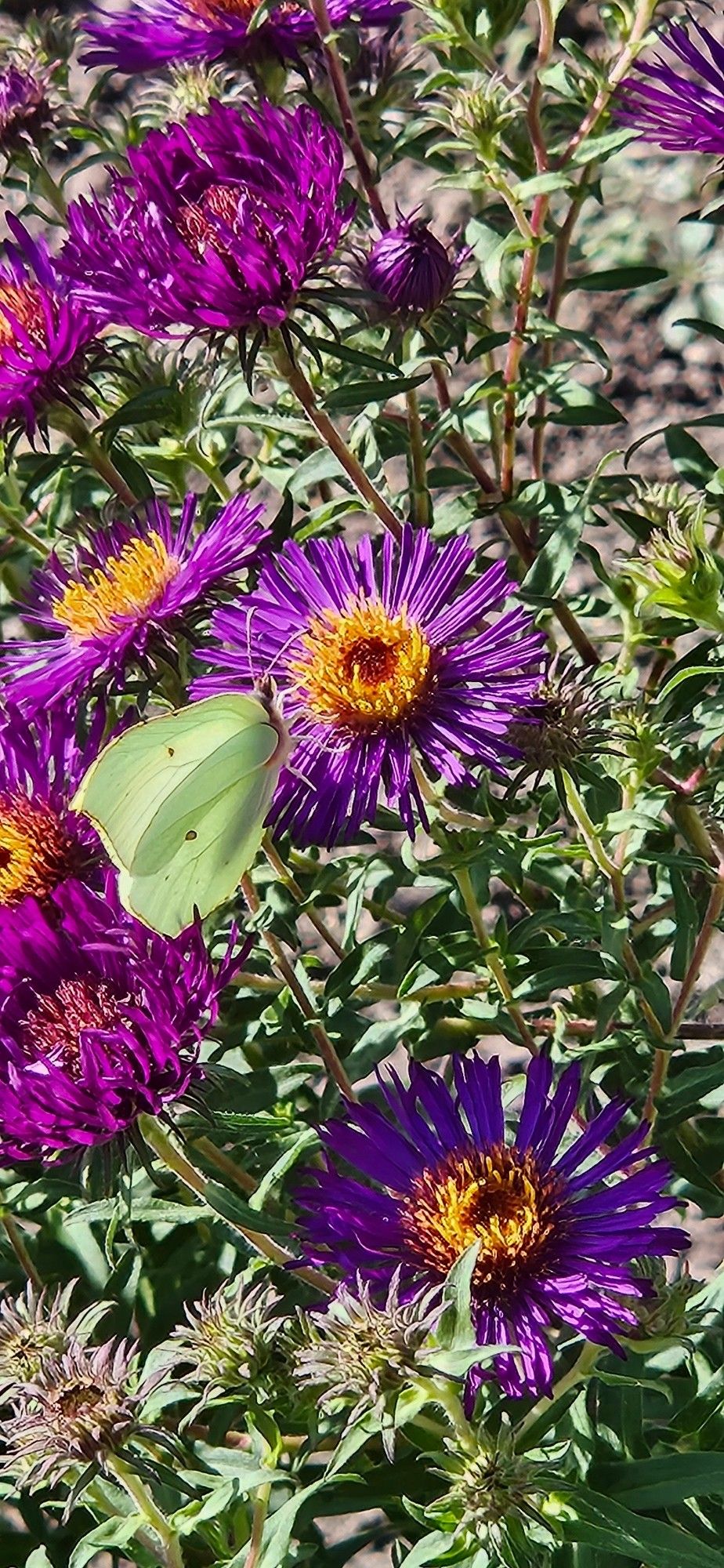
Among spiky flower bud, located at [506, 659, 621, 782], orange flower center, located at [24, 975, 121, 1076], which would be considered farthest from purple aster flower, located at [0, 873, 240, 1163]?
spiky flower bud, located at [506, 659, 621, 782]

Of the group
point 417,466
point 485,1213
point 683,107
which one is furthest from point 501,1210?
point 683,107

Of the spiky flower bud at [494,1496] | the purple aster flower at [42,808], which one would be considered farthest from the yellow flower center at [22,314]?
the spiky flower bud at [494,1496]

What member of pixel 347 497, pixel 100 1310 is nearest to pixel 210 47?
pixel 347 497

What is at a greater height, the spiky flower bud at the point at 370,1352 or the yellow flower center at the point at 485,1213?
the spiky flower bud at the point at 370,1352

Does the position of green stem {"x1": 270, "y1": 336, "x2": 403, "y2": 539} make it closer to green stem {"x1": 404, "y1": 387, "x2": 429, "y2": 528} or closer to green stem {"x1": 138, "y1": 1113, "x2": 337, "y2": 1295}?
green stem {"x1": 404, "y1": 387, "x2": 429, "y2": 528}

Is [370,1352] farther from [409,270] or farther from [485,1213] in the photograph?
[409,270]

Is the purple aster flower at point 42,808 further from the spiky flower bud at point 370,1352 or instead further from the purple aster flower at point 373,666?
the spiky flower bud at point 370,1352
